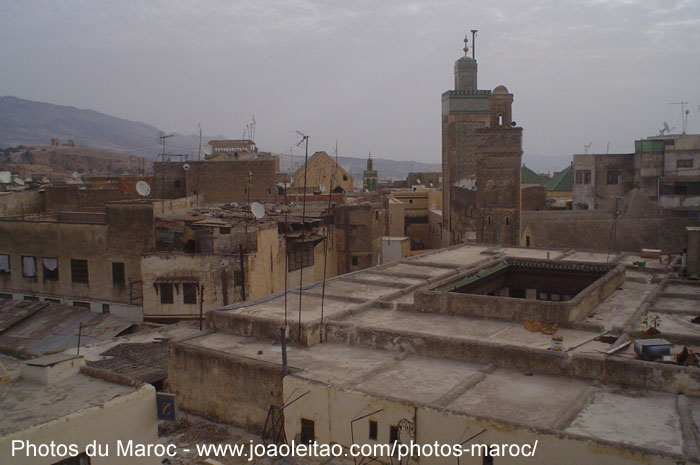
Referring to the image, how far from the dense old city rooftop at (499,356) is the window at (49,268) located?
11.0m

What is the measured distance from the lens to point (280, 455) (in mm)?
9586

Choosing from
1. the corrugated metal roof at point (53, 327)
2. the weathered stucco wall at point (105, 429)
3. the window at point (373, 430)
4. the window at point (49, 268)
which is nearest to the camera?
Result: the weathered stucco wall at point (105, 429)

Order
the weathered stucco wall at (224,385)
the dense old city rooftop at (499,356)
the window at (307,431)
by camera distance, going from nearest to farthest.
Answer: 1. the dense old city rooftop at (499,356)
2. the window at (307,431)
3. the weathered stucco wall at (224,385)

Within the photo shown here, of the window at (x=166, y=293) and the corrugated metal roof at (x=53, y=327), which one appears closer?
the corrugated metal roof at (x=53, y=327)

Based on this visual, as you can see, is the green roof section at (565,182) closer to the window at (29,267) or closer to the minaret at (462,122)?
the minaret at (462,122)

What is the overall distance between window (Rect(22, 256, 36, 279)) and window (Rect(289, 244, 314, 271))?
9.23 meters

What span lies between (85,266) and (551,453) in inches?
702

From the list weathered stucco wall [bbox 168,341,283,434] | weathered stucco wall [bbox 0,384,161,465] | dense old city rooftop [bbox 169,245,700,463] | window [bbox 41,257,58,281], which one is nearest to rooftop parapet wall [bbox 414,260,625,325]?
dense old city rooftop [bbox 169,245,700,463]

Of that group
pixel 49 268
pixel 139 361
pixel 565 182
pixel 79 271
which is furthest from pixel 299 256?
pixel 565 182

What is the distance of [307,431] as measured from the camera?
9.48 m

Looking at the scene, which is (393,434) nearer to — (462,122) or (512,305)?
(512,305)

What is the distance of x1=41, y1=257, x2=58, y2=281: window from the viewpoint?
2141 cm

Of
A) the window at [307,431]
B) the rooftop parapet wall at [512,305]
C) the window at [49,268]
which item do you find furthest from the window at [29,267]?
the window at [307,431]

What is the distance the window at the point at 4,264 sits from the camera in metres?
22.3
